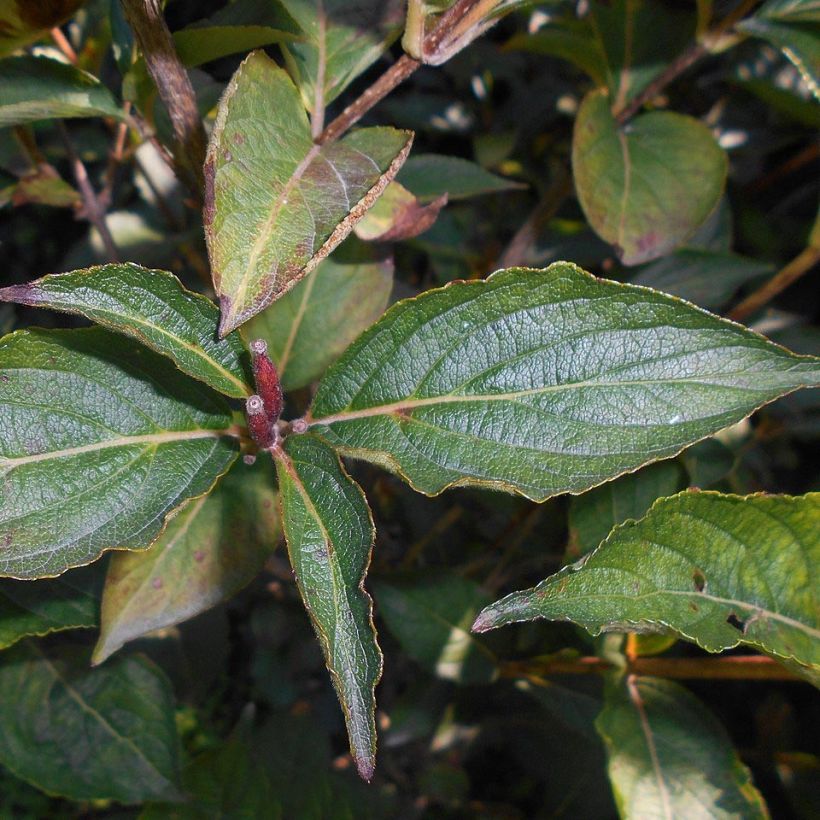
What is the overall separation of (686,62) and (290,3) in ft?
1.60

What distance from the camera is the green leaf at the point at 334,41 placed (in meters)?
0.66

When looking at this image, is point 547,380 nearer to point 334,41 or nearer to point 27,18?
point 334,41

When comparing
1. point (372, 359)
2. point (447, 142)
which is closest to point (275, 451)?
point (372, 359)

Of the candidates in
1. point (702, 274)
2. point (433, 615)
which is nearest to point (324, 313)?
point (433, 615)

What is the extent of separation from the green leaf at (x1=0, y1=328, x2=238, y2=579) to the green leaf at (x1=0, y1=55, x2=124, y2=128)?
0.68ft

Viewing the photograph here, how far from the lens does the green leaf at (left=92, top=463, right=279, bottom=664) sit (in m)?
0.70

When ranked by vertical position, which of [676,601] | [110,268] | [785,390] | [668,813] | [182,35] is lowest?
[668,813]

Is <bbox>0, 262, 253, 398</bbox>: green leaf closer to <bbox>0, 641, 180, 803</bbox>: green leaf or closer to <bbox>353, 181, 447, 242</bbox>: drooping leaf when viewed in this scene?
<bbox>353, 181, 447, 242</bbox>: drooping leaf

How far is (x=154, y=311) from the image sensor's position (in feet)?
1.94

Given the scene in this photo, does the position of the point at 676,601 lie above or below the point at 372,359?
below

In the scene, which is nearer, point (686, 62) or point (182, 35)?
point (182, 35)

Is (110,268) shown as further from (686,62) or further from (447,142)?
(447,142)

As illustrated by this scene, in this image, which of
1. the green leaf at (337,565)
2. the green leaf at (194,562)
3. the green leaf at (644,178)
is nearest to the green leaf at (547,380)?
the green leaf at (337,565)

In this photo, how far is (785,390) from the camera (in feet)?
1.86
